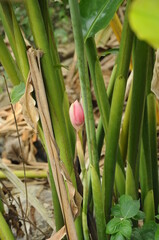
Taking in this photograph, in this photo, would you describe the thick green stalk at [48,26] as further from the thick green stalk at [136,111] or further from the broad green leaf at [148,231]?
the broad green leaf at [148,231]

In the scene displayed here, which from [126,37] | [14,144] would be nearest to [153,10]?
[126,37]

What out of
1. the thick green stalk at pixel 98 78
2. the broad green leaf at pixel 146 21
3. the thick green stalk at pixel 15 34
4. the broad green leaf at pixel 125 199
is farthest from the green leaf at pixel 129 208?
the broad green leaf at pixel 146 21

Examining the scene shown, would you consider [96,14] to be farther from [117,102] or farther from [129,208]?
[129,208]

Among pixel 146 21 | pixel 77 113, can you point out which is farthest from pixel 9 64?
pixel 146 21

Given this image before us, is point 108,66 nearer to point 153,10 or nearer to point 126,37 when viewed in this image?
point 126,37

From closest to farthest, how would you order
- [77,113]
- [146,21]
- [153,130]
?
[146,21]
[77,113]
[153,130]
